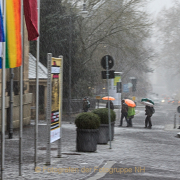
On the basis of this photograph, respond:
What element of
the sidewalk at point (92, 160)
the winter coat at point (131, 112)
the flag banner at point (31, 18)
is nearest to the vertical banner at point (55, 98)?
the sidewalk at point (92, 160)

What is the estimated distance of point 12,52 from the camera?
301 inches

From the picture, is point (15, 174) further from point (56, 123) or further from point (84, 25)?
point (84, 25)

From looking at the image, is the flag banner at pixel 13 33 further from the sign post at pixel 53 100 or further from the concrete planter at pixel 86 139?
the concrete planter at pixel 86 139

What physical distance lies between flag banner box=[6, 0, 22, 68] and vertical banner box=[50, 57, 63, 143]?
2039mm

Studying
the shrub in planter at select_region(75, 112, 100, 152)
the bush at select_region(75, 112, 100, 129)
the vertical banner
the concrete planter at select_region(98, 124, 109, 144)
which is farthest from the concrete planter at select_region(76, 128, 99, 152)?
the concrete planter at select_region(98, 124, 109, 144)

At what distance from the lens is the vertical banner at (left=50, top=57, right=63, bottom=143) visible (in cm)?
978

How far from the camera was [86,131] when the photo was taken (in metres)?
11.6

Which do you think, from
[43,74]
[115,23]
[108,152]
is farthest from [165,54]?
[108,152]

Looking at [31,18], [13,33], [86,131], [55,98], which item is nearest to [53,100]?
[55,98]

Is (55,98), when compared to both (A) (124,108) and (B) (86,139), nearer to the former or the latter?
(B) (86,139)

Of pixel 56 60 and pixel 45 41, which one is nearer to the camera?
pixel 56 60

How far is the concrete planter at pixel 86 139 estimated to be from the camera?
38.1 feet

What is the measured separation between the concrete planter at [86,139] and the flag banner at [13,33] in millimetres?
4382

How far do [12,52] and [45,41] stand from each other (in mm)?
23733
